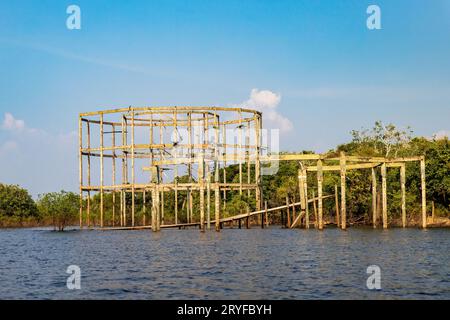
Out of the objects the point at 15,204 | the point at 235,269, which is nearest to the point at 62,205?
the point at 15,204

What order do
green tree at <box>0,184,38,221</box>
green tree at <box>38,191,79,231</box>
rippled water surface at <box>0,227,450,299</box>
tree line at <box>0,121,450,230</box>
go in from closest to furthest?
rippled water surface at <box>0,227,450,299</box> < tree line at <box>0,121,450,230</box> < green tree at <box>38,191,79,231</box> < green tree at <box>0,184,38,221</box>

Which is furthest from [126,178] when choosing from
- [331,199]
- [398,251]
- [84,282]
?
[84,282]

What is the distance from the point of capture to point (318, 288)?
2677 cm

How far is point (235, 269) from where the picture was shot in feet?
109

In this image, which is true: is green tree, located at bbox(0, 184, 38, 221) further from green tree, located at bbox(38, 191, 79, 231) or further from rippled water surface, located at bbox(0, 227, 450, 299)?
rippled water surface, located at bbox(0, 227, 450, 299)

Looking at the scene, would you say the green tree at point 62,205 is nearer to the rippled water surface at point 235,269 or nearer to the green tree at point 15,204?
the green tree at point 15,204

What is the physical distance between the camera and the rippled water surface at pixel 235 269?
A: 26109mm

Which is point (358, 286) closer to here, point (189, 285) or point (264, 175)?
point (189, 285)

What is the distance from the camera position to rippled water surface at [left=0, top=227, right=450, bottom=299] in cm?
2611

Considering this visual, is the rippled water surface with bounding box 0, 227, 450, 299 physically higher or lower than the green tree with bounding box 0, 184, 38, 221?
lower

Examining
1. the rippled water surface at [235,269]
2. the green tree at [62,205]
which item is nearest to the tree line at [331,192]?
the green tree at [62,205]

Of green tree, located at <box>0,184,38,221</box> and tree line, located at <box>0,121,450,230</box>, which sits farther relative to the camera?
green tree, located at <box>0,184,38,221</box>

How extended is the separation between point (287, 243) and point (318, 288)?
74.6 ft

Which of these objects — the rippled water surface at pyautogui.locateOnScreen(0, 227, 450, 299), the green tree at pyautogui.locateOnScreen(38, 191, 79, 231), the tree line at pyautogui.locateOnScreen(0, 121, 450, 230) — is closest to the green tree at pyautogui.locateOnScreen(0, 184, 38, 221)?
the tree line at pyautogui.locateOnScreen(0, 121, 450, 230)
